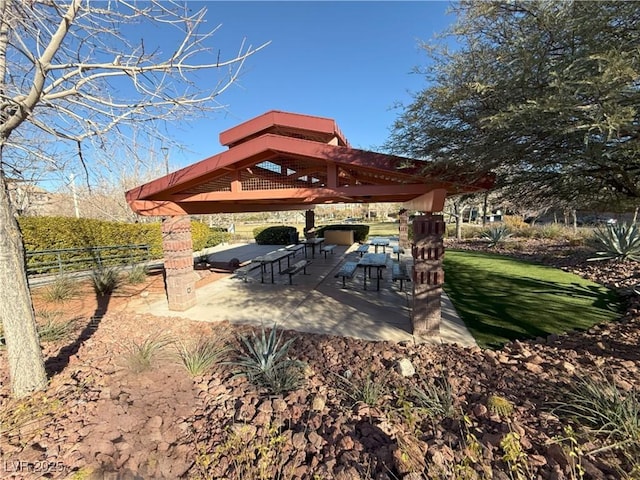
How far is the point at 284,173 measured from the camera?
18.2ft

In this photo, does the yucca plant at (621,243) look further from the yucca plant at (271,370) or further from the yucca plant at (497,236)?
the yucca plant at (271,370)

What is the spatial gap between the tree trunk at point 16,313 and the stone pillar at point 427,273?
5037 millimetres

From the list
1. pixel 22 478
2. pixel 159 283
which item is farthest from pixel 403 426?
pixel 159 283

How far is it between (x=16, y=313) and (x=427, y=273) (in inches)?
212

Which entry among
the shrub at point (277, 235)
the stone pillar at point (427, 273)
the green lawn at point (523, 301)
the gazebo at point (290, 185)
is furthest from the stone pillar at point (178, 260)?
the shrub at point (277, 235)

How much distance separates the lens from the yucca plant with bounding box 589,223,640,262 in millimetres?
8625

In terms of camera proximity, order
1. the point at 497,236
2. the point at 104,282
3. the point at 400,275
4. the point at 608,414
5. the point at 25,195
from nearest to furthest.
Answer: the point at 608,414
the point at 400,275
the point at 104,282
the point at 25,195
the point at 497,236

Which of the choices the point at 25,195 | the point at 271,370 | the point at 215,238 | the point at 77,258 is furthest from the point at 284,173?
the point at 215,238

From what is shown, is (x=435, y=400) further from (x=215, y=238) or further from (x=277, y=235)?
(x=215, y=238)

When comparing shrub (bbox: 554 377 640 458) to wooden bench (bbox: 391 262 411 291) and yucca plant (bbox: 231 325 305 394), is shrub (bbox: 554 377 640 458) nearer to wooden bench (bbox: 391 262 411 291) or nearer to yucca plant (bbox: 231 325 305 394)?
yucca plant (bbox: 231 325 305 394)

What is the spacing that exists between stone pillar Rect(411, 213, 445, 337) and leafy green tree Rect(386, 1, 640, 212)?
3.24 feet

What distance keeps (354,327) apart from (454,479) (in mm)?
3192

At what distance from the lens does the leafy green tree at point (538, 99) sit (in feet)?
7.46

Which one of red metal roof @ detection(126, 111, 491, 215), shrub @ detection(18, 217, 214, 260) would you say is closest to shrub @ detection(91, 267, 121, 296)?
red metal roof @ detection(126, 111, 491, 215)
